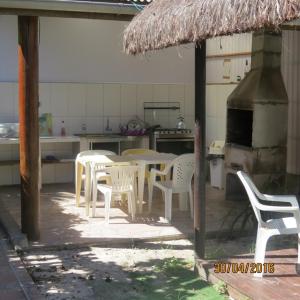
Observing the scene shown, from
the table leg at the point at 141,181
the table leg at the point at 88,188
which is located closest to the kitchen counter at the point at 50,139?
the table leg at the point at 88,188

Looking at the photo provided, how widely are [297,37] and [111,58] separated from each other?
3918 millimetres

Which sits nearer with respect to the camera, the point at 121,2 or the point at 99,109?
the point at 121,2

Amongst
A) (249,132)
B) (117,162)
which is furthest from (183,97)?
(117,162)

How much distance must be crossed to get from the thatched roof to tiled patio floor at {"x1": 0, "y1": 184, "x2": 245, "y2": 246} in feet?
7.73

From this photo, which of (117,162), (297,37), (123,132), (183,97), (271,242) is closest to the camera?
(271,242)

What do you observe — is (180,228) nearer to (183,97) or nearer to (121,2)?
(121,2)

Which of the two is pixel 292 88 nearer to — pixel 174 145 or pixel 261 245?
pixel 174 145

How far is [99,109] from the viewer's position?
1107 cm

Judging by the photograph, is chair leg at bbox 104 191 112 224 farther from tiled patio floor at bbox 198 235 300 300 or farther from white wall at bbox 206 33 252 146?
white wall at bbox 206 33 252 146

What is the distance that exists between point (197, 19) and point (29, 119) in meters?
2.74

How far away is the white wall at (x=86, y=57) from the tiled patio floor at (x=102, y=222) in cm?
248

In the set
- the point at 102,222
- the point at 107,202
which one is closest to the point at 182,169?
the point at 107,202

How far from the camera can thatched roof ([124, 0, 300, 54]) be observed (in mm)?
3949
